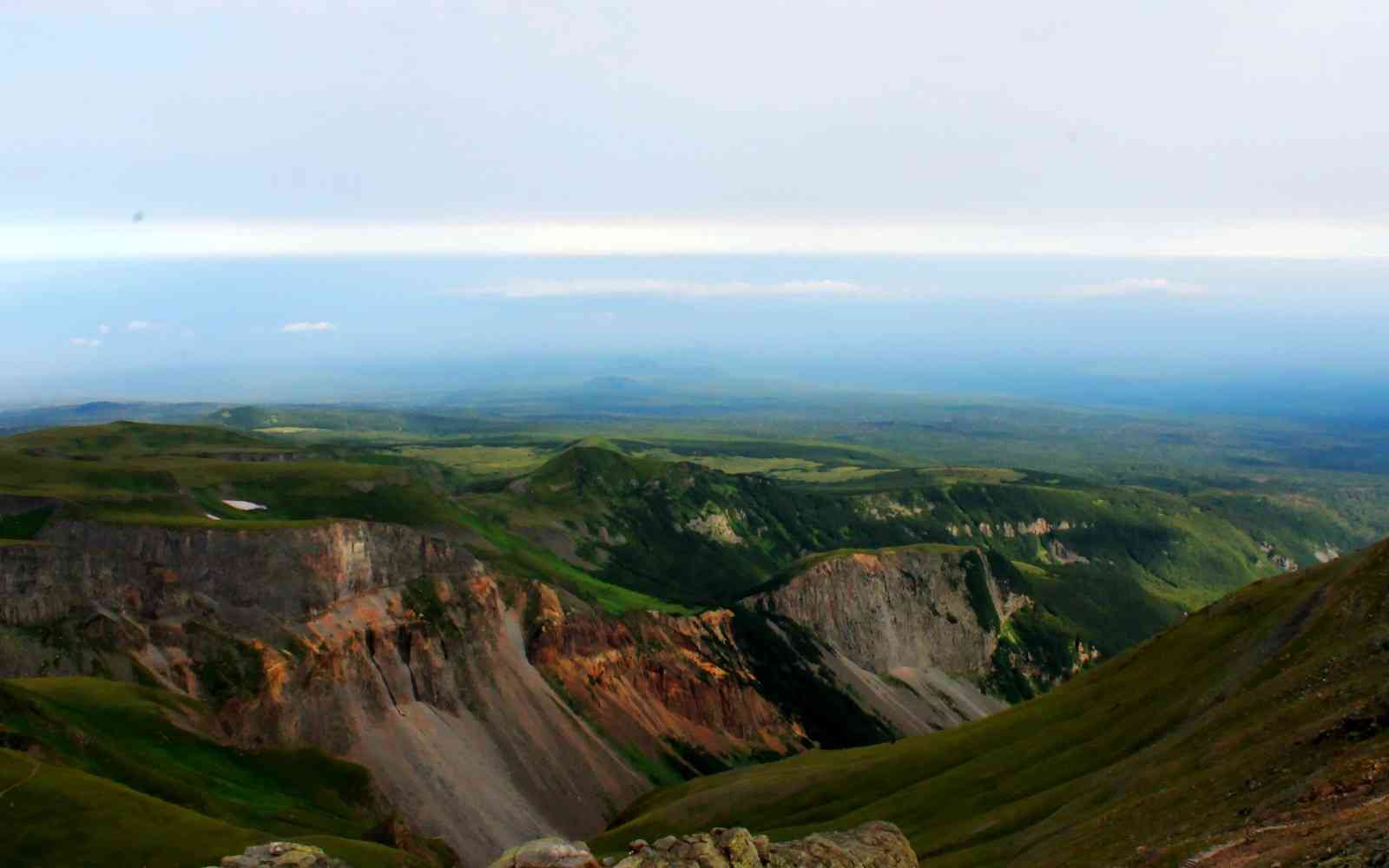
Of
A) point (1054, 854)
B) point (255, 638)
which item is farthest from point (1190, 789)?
point (255, 638)

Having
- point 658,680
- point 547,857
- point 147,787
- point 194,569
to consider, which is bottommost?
point 658,680

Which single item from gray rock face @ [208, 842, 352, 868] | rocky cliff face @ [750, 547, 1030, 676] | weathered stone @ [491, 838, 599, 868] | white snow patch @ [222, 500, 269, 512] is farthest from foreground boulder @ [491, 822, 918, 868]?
rocky cliff face @ [750, 547, 1030, 676]

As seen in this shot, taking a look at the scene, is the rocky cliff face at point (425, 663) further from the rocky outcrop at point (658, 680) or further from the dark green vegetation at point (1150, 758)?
the dark green vegetation at point (1150, 758)

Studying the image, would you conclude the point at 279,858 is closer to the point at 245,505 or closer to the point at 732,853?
the point at 732,853

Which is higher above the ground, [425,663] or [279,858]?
[279,858]

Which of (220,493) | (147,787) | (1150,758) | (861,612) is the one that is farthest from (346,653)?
(861,612)

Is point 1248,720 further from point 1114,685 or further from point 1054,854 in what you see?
point 1114,685
